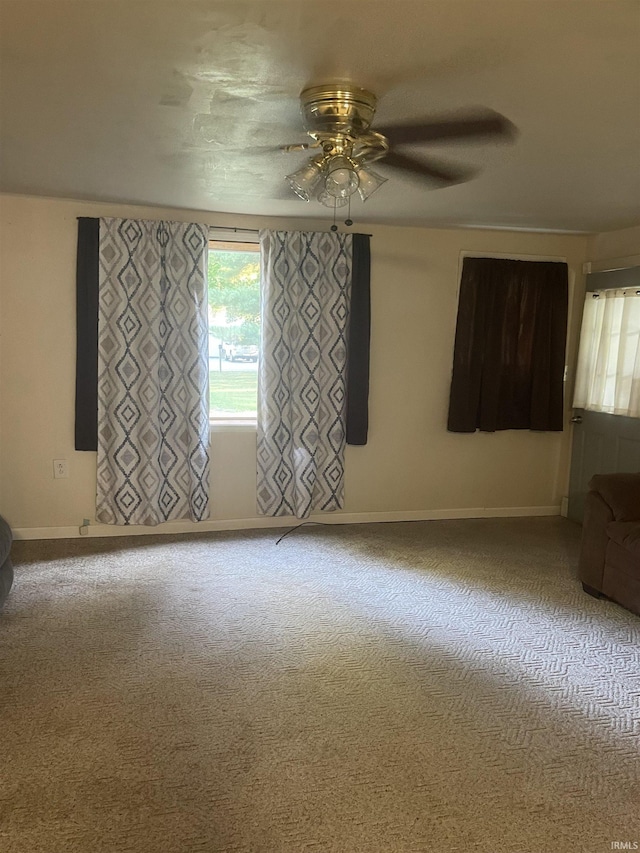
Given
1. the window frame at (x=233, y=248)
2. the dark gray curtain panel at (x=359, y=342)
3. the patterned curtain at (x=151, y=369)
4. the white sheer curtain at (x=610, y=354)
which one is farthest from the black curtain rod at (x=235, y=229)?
the white sheer curtain at (x=610, y=354)

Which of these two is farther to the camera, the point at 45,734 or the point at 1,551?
the point at 1,551

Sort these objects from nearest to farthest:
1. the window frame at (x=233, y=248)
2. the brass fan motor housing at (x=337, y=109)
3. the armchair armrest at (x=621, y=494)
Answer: the brass fan motor housing at (x=337, y=109)
the armchair armrest at (x=621, y=494)
the window frame at (x=233, y=248)

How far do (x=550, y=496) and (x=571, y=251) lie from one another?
77.2 inches

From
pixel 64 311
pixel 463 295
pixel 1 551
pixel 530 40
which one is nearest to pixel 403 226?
pixel 463 295

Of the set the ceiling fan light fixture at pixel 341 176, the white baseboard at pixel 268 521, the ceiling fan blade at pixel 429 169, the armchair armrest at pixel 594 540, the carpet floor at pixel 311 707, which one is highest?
the ceiling fan blade at pixel 429 169

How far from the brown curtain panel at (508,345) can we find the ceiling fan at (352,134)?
7.71ft

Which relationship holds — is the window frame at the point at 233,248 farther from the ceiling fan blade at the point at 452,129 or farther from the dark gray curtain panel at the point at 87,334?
the ceiling fan blade at the point at 452,129

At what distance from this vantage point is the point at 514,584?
3672 millimetres

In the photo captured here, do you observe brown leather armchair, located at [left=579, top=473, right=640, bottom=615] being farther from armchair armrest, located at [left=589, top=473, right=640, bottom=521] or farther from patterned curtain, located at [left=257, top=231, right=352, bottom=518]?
patterned curtain, located at [left=257, top=231, right=352, bottom=518]

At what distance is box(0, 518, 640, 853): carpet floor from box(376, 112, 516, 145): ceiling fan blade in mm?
2162

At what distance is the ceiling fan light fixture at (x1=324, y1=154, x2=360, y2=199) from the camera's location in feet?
6.95

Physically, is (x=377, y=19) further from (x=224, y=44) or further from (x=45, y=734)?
(x=45, y=734)

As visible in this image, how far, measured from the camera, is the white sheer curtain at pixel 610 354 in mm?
4320

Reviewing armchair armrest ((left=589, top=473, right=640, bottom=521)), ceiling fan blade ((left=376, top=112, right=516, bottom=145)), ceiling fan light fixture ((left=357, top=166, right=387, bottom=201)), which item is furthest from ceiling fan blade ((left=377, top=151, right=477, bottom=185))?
armchair armrest ((left=589, top=473, right=640, bottom=521))
